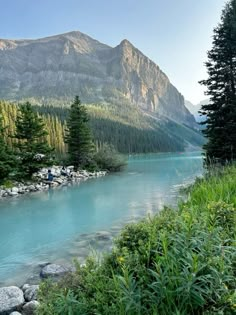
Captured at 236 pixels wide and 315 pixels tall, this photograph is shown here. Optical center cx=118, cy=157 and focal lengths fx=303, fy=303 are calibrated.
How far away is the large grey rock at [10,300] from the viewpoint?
4699 mm

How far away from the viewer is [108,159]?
39031mm

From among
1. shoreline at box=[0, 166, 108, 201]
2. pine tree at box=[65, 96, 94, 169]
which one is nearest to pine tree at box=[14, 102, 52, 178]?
shoreline at box=[0, 166, 108, 201]

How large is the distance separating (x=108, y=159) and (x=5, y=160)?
1843 centimetres

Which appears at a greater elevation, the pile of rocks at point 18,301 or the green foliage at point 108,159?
the green foliage at point 108,159

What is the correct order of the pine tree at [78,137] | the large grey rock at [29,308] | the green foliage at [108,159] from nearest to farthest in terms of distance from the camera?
the large grey rock at [29,308], the pine tree at [78,137], the green foliage at [108,159]

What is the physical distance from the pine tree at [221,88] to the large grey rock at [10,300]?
45.5 ft

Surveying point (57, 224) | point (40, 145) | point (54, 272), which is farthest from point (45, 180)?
point (54, 272)

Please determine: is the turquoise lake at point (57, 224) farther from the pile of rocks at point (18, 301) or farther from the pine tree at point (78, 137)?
the pine tree at point (78, 137)

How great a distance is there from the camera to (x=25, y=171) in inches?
1006

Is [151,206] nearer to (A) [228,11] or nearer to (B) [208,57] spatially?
(B) [208,57]

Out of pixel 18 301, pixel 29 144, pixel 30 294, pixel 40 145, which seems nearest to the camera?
pixel 18 301

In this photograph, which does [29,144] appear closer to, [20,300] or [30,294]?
[30,294]

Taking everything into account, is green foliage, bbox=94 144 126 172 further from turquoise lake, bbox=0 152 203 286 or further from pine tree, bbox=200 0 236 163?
pine tree, bbox=200 0 236 163

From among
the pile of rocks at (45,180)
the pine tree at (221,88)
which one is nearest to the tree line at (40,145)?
the pile of rocks at (45,180)
